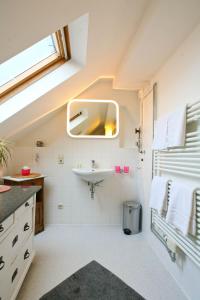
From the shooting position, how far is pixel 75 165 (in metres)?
2.71

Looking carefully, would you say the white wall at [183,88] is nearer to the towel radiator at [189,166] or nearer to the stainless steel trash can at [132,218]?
the towel radiator at [189,166]

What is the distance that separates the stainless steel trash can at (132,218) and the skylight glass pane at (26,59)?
2.16 meters

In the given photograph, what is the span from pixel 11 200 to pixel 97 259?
3.93ft

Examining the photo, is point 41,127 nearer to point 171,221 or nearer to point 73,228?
point 73,228

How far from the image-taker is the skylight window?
1.67m

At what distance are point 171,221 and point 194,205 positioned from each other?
30 cm

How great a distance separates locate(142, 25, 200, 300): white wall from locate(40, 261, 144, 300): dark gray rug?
41 centimetres

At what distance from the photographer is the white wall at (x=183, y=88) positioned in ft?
4.38

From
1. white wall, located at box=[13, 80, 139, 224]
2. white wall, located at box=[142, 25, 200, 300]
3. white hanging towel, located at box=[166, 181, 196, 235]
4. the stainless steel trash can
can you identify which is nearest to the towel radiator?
white hanging towel, located at box=[166, 181, 196, 235]

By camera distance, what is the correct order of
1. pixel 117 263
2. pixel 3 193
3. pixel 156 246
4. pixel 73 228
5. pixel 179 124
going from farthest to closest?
pixel 73 228, pixel 156 246, pixel 117 263, pixel 3 193, pixel 179 124

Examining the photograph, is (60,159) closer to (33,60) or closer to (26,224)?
(26,224)

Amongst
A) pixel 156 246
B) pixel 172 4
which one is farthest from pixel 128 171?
pixel 172 4

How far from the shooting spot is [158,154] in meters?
1.91

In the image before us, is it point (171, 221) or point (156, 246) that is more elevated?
point (171, 221)
